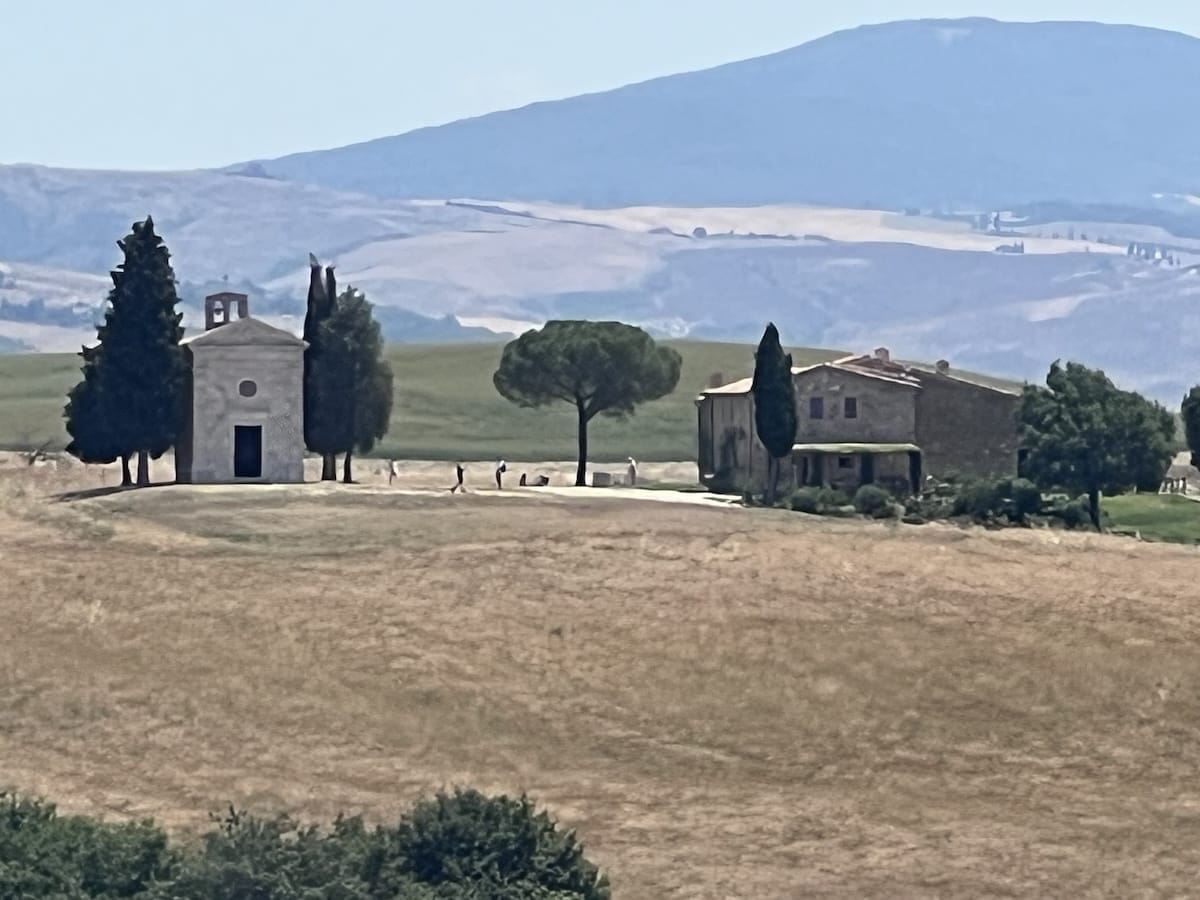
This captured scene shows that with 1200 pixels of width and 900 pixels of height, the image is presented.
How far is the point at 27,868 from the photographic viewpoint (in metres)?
40.3

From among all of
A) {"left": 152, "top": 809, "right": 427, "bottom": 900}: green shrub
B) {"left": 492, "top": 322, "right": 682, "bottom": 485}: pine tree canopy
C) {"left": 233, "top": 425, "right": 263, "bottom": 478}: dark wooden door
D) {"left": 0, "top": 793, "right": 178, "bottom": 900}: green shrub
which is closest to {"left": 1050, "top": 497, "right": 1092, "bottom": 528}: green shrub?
{"left": 492, "top": 322, "right": 682, "bottom": 485}: pine tree canopy

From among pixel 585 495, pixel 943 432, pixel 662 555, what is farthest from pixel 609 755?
pixel 943 432

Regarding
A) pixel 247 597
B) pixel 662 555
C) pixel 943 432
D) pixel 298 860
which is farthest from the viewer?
pixel 943 432

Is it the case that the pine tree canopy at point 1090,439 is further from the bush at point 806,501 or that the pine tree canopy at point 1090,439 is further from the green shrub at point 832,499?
the bush at point 806,501

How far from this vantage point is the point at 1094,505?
3760 inches

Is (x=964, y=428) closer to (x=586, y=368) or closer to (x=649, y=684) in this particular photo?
(x=586, y=368)

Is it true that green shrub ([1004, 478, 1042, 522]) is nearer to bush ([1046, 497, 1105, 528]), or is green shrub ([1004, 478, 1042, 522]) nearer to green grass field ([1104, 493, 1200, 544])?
bush ([1046, 497, 1105, 528])

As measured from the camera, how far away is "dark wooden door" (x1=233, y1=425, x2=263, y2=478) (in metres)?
90.4

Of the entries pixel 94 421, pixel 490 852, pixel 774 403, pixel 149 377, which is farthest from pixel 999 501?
pixel 490 852

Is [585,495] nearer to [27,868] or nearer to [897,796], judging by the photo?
[897,796]

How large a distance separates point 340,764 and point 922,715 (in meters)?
12.9

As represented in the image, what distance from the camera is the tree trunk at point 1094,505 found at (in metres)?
93.3

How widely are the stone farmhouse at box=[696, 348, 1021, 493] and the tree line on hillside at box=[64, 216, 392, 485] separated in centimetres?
1759

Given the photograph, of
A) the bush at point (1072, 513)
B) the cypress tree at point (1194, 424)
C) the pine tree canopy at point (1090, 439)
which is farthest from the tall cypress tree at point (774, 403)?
the cypress tree at point (1194, 424)
